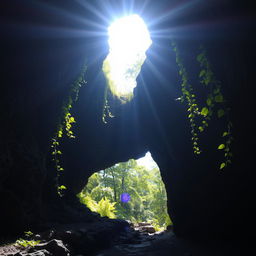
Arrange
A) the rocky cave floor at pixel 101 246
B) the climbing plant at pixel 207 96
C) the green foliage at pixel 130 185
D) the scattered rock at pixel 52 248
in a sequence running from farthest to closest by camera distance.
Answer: the green foliage at pixel 130 185 < the rocky cave floor at pixel 101 246 < the scattered rock at pixel 52 248 < the climbing plant at pixel 207 96

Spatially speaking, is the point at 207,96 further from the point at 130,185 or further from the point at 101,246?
the point at 130,185

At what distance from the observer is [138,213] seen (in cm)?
2309

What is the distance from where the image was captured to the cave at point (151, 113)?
11.8 ft

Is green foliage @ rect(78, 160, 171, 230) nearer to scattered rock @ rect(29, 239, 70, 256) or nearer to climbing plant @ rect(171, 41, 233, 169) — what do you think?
scattered rock @ rect(29, 239, 70, 256)

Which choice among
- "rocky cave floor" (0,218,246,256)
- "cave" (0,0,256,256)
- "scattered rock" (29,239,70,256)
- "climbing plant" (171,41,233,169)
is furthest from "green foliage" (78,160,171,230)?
"climbing plant" (171,41,233,169)

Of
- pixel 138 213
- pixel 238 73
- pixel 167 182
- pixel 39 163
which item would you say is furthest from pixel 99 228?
pixel 138 213

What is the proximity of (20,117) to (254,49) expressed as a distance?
17.8ft

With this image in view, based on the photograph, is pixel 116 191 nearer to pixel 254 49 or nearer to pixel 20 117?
pixel 20 117

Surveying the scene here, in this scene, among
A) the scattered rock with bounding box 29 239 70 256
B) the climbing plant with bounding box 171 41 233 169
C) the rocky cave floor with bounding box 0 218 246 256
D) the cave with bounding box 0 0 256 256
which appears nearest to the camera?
the climbing plant with bounding box 171 41 233 169

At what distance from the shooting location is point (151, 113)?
34.0ft

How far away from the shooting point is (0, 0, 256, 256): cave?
3.60 m

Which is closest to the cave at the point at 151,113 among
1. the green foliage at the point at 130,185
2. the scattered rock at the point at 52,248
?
the scattered rock at the point at 52,248

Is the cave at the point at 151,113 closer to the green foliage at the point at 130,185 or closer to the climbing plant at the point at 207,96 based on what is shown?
the climbing plant at the point at 207,96

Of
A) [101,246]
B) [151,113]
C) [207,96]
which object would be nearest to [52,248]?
[101,246]
